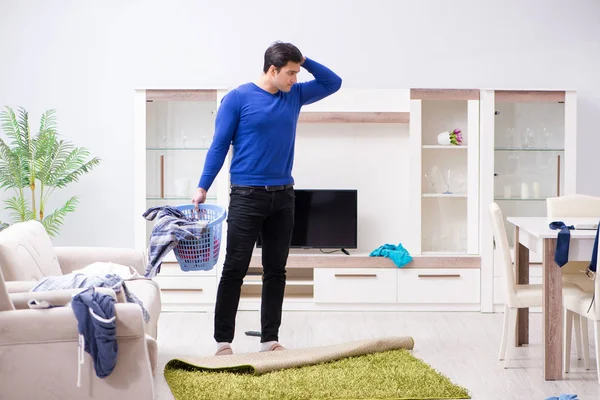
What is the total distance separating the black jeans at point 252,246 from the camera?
12.9 ft

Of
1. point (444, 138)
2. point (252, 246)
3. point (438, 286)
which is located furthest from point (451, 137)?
point (252, 246)

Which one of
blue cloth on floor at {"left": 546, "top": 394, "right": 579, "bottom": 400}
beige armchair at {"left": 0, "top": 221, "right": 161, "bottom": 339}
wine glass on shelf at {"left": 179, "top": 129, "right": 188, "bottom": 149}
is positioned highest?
wine glass on shelf at {"left": 179, "top": 129, "right": 188, "bottom": 149}

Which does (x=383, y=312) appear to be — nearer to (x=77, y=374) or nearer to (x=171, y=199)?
(x=171, y=199)

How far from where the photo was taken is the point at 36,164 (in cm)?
557

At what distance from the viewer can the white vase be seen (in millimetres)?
5722

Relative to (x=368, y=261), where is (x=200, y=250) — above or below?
above

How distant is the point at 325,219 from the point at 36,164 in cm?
207

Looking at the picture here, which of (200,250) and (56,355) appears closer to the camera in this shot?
(56,355)

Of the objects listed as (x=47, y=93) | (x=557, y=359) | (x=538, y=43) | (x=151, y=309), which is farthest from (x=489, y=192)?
(x=47, y=93)

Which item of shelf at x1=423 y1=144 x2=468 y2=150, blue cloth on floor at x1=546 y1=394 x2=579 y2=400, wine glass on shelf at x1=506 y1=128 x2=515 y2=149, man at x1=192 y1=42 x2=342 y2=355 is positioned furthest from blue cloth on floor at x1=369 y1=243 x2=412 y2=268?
blue cloth on floor at x1=546 y1=394 x2=579 y2=400

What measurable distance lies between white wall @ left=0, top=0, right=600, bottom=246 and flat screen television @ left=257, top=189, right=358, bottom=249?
0.90 meters

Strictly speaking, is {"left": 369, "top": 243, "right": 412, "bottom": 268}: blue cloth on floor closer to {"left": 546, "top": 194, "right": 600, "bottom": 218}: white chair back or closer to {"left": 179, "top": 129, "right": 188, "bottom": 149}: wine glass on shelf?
{"left": 546, "top": 194, "right": 600, "bottom": 218}: white chair back

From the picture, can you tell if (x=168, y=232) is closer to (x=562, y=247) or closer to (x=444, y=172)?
(x=562, y=247)

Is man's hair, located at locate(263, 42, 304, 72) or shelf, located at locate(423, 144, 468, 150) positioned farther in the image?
shelf, located at locate(423, 144, 468, 150)
